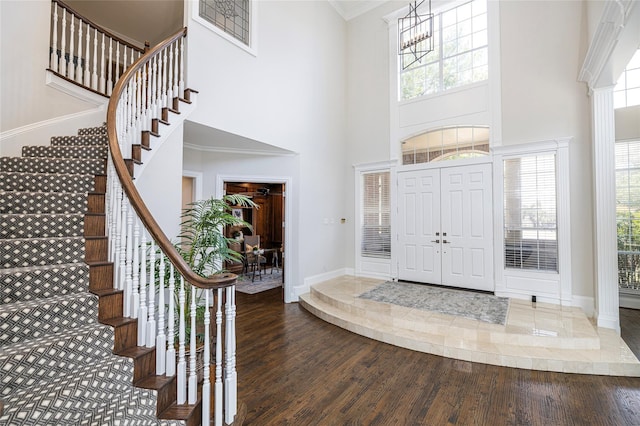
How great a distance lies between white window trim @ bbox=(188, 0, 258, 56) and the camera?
A: 3.65 m

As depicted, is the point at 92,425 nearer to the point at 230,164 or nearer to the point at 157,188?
the point at 157,188

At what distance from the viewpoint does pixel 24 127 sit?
3.24 m

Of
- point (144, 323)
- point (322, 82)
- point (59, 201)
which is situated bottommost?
point (144, 323)

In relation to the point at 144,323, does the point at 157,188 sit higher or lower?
higher

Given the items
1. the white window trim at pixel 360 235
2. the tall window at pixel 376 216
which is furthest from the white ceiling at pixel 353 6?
the tall window at pixel 376 216

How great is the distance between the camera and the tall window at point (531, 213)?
14.7 ft

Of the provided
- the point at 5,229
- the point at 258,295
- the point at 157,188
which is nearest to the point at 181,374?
the point at 5,229

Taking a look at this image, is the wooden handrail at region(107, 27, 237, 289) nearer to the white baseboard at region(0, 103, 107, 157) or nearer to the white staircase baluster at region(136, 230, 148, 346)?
the white staircase baluster at region(136, 230, 148, 346)

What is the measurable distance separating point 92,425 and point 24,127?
343 cm

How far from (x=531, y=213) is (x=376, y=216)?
268 centimetres

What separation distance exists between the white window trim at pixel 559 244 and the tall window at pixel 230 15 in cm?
446

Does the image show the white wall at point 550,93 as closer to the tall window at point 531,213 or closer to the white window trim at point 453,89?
the white window trim at point 453,89

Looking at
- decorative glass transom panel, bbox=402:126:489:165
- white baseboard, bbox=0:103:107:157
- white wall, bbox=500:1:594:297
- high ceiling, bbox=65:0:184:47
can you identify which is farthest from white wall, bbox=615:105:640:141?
high ceiling, bbox=65:0:184:47

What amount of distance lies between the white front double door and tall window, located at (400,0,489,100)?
5.45 ft
